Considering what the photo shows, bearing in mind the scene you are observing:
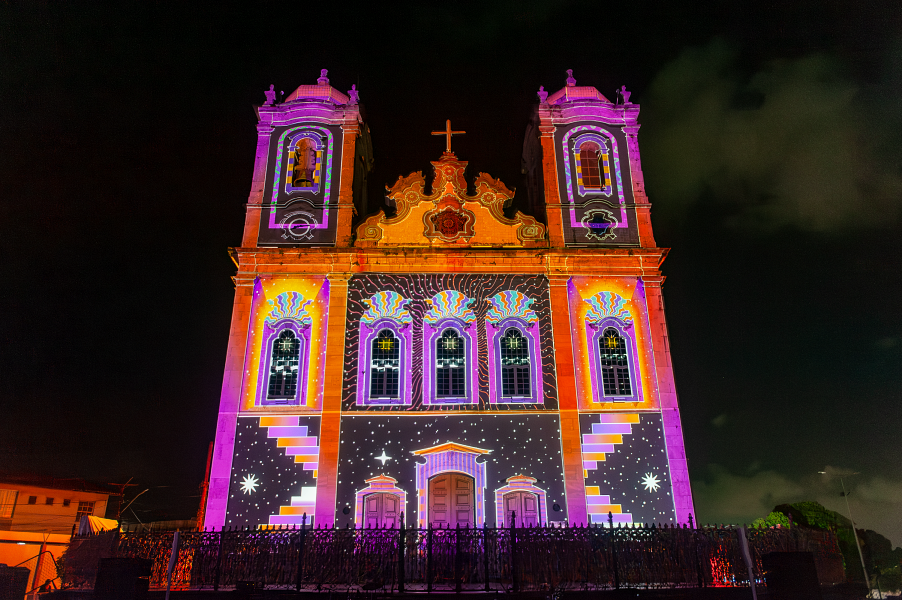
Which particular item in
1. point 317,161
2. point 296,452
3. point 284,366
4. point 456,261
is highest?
point 317,161

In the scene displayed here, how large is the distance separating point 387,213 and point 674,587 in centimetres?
1713

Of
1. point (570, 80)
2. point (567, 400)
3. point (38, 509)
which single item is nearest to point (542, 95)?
point (570, 80)

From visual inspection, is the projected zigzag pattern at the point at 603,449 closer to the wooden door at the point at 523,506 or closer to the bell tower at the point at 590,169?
the wooden door at the point at 523,506

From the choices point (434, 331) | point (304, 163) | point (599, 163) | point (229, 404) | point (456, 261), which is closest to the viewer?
point (229, 404)

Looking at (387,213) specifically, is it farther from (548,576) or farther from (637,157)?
(548,576)

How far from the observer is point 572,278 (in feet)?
78.3

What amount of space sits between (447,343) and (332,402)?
4.29m

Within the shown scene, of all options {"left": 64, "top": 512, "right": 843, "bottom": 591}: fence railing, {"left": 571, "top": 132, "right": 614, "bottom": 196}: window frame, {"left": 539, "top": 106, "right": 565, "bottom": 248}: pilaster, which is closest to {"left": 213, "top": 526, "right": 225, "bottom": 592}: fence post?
{"left": 64, "top": 512, "right": 843, "bottom": 591}: fence railing

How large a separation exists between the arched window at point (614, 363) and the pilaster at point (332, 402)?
28.7ft

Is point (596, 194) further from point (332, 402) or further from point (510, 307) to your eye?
point (332, 402)

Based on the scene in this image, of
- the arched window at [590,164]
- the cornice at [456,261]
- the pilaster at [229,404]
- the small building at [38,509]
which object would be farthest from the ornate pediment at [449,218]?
the small building at [38,509]

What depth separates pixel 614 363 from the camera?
22.7 meters

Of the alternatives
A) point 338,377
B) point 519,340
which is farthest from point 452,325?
point 338,377

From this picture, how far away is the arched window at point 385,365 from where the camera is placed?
72.8 ft
